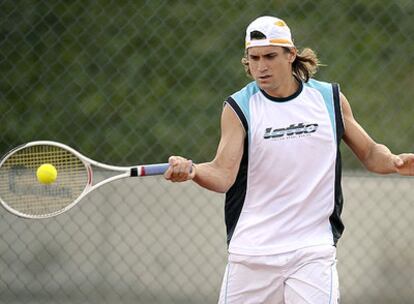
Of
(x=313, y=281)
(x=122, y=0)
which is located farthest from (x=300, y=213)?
(x=122, y=0)

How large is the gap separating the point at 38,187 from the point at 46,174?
530 millimetres

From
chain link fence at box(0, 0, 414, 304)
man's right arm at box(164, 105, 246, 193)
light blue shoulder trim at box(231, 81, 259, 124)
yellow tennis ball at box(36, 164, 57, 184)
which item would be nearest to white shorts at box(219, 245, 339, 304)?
man's right arm at box(164, 105, 246, 193)

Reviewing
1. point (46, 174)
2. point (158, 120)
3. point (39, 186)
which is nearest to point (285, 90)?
point (46, 174)

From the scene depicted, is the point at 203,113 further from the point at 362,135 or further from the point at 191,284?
the point at 362,135

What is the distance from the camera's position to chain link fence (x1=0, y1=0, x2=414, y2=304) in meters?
5.91

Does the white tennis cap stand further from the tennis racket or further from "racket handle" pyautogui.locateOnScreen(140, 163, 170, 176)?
the tennis racket

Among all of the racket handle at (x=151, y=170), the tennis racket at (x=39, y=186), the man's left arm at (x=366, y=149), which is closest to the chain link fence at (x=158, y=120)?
the tennis racket at (x=39, y=186)

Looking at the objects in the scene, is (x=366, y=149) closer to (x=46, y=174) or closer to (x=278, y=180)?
(x=278, y=180)

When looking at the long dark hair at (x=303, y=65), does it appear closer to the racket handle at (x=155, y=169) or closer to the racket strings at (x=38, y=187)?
the racket handle at (x=155, y=169)

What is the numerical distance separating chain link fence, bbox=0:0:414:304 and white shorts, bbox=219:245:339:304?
1.81 m

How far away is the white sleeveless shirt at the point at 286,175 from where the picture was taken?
13.7 ft

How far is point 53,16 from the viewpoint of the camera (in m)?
5.90

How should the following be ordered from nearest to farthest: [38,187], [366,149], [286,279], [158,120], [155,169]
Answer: [155,169] < [286,279] < [366,149] < [38,187] < [158,120]

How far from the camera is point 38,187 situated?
189 inches
